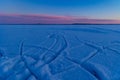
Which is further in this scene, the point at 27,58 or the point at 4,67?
the point at 27,58

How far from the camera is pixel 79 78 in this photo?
10.2 ft

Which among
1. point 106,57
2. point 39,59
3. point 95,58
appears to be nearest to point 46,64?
point 39,59

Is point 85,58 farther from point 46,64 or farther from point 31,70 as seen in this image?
point 31,70

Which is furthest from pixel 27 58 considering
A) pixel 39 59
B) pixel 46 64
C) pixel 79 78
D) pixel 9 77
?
pixel 79 78

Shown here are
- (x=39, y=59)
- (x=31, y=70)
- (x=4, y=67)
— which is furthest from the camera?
(x=39, y=59)

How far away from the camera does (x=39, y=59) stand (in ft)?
13.7

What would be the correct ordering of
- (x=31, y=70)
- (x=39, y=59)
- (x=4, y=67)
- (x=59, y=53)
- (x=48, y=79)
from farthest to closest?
1. (x=59, y=53)
2. (x=39, y=59)
3. (x=4, y=67)
4. (x=31, y=70)
5. (x=48, y=79)

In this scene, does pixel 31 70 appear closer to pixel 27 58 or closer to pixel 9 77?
pixel 9 77

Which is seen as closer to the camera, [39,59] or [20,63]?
[20,63]

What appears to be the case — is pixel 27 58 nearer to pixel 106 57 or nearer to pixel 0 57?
pixel 0 57

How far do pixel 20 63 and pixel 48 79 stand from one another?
1.04m

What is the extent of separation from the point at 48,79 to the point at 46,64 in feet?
2.67

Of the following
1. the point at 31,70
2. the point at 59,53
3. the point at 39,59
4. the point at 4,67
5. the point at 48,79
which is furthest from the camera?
the point at 59,53

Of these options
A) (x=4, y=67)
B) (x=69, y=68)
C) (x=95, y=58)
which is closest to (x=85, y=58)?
(x=95, y=58)
